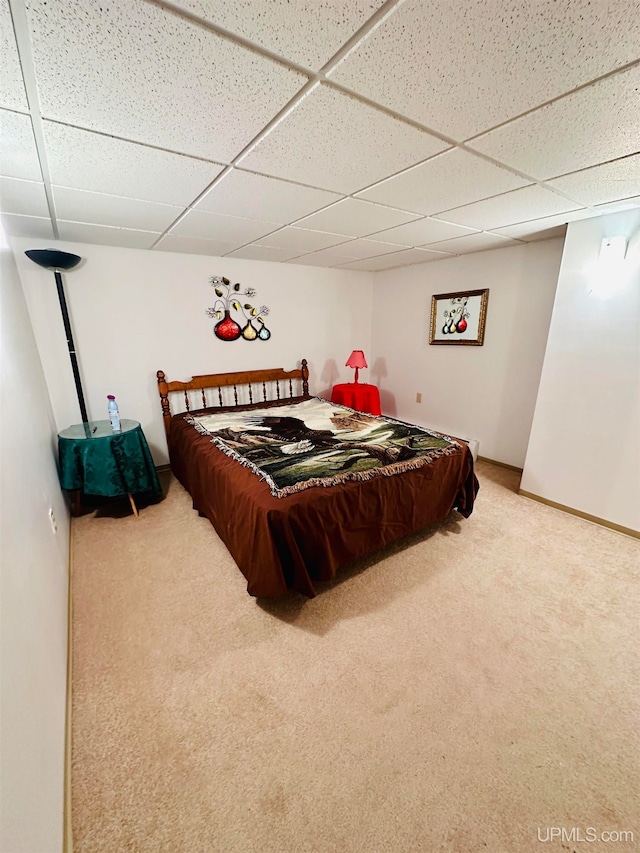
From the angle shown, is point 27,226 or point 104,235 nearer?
point 27,226

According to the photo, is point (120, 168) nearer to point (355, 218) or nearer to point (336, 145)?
point (336, 145)

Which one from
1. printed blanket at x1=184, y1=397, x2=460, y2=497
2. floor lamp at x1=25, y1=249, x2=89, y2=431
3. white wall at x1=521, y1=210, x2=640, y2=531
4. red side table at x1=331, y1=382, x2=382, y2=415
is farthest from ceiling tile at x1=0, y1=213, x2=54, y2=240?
white wall at x1=521, y1=210, x2=640, y2=531

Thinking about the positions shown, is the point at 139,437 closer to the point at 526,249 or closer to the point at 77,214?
the point at 77,214

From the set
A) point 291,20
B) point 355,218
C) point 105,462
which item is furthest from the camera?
point 105,462

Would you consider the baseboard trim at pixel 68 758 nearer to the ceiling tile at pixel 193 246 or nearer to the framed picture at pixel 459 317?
the ceiling tile at pixel 193 246

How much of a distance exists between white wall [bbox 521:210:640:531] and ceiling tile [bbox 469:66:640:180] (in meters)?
1.03

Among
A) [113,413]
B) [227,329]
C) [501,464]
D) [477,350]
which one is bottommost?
[501,464]

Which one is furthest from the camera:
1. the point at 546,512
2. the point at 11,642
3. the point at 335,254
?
the point at 335,254

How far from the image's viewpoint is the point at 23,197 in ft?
5.95

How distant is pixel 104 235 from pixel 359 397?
2.91 metres

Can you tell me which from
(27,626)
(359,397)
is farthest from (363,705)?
(359,397)

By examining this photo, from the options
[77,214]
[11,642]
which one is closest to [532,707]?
[11,642]

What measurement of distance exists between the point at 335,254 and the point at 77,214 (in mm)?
2160

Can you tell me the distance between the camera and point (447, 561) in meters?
2.14
